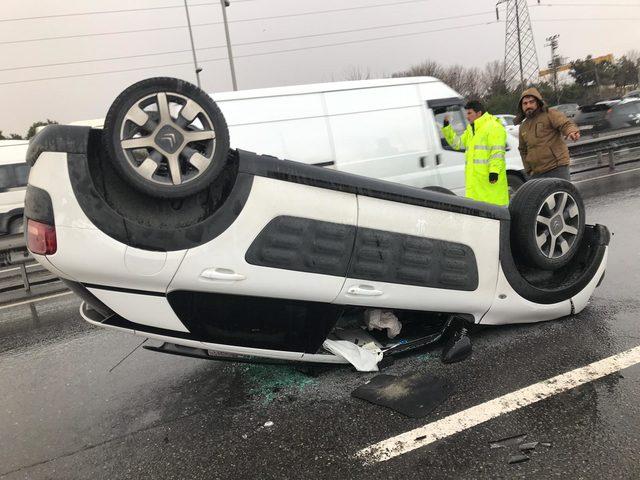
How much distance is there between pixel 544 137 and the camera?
195 inches

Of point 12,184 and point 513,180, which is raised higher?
point 12,184

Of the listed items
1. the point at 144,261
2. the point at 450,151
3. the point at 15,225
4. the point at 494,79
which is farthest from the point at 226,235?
the point at 494,79

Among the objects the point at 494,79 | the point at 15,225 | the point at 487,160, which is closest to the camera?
the point at 487,160

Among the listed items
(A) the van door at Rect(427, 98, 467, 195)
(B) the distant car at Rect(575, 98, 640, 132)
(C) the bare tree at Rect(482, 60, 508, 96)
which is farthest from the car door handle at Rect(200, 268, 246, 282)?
(C) the bare tree at Rect(482, 60, 508, 96)

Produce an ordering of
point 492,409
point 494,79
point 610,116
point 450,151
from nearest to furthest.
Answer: point 492,409
point 450,151
point 610,116
point 494,79

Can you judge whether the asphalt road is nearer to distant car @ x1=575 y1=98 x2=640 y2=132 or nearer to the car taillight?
the car taillight

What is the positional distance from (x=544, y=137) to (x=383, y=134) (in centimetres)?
220

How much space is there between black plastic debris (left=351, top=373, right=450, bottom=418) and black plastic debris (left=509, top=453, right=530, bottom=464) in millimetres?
512

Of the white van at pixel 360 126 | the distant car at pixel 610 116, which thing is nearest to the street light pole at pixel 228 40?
the distant car at pixel 610 116

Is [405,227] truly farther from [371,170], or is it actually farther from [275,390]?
[371,170]

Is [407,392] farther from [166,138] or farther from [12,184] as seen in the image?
[12,184]

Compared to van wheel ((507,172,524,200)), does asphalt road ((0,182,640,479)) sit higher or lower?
lower

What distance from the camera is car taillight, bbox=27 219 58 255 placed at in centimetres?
227

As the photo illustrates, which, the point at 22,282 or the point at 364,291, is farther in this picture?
the point at 22,282
